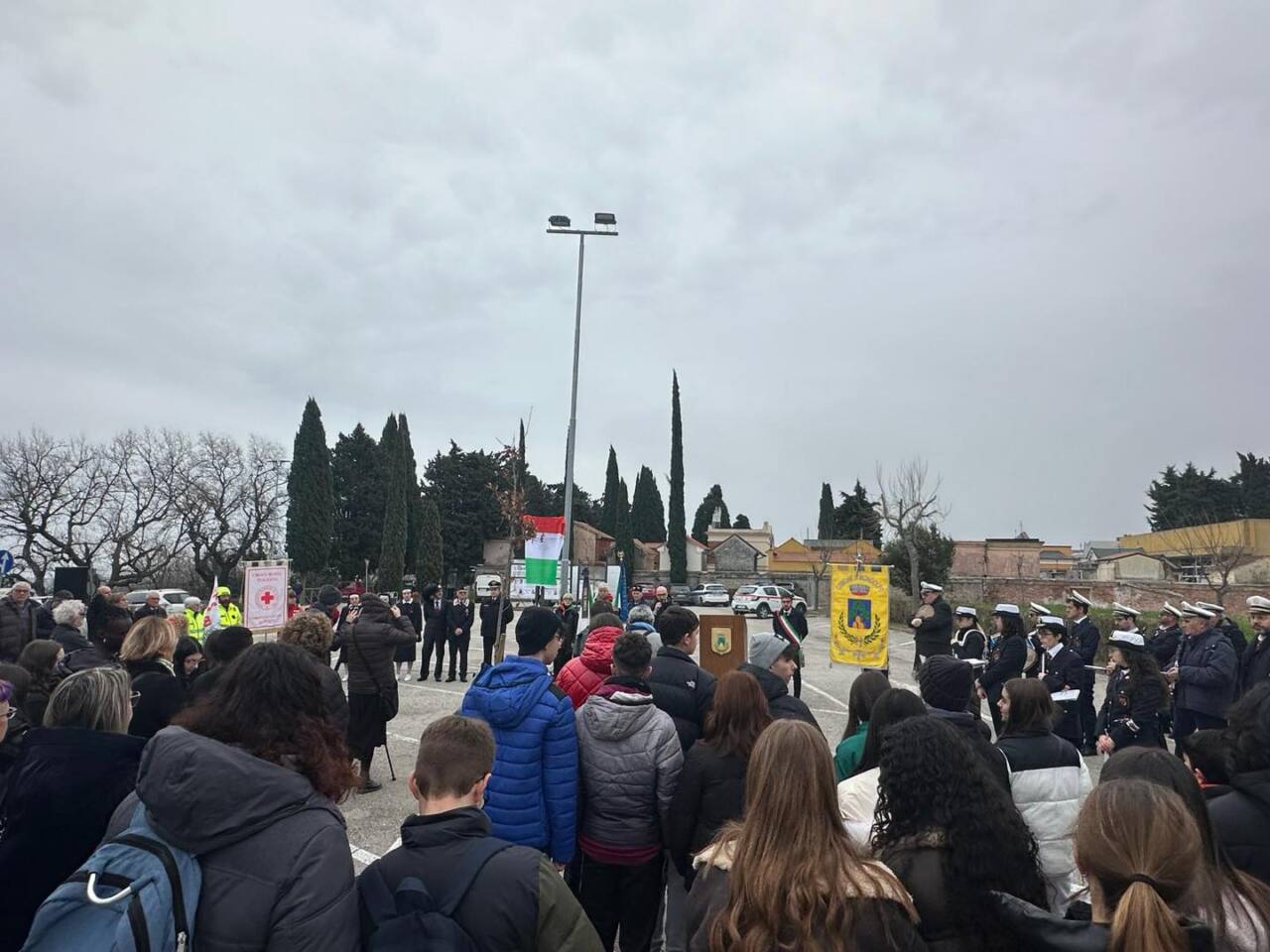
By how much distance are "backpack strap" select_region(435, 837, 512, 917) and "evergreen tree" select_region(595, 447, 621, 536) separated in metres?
59.8

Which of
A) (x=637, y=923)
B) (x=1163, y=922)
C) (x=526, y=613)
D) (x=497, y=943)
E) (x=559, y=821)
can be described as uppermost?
(x=526, y=613)

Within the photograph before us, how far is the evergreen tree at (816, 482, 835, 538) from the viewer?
7706 cm

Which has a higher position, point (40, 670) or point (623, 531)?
point (623, 531)

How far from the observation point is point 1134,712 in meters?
6.79

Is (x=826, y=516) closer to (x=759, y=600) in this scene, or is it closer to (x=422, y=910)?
(x=759, y=600)

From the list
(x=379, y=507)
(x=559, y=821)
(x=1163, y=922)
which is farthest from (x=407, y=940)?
(x=379, y=507)

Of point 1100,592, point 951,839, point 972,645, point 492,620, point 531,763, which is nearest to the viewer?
point 951,839

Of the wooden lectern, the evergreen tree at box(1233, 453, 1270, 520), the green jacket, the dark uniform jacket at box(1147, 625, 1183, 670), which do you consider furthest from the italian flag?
the evergreen tree at box(1233, 453, 1270, 520)

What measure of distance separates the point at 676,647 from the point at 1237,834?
3.06m

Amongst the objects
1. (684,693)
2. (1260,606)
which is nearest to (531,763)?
(684,693)

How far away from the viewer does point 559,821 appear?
12.3ft

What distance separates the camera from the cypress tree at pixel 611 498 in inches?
2539

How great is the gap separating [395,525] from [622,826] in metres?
44.5

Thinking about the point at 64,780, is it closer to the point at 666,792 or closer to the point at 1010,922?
the point at 666,792
